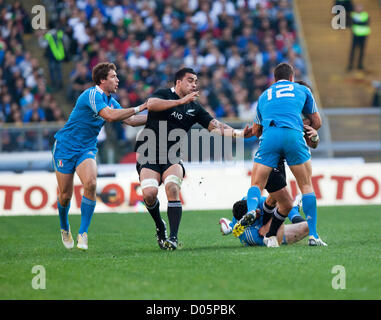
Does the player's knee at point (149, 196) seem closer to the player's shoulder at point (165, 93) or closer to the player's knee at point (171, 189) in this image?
the player's knee at point (171, 189)

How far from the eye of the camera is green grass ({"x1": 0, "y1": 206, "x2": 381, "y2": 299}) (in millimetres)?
7391

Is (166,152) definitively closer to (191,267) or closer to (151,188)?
(151,188)

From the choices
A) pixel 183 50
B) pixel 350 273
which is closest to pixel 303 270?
pixel 350 273

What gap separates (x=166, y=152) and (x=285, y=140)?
1.60 meters

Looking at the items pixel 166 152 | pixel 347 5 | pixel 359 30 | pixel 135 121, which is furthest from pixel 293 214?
pixel 347 5

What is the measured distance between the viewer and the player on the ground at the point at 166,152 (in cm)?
1061

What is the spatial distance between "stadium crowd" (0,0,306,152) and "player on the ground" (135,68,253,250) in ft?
34.6

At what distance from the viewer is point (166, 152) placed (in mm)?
10867

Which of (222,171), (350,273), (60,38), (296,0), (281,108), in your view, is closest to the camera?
(350,273)

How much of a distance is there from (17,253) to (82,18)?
14.7 metres

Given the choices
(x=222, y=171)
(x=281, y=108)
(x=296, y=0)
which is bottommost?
(x=222, y=171)

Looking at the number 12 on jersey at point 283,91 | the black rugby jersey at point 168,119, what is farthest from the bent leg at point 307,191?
the black rugby jersey at point 168,119
